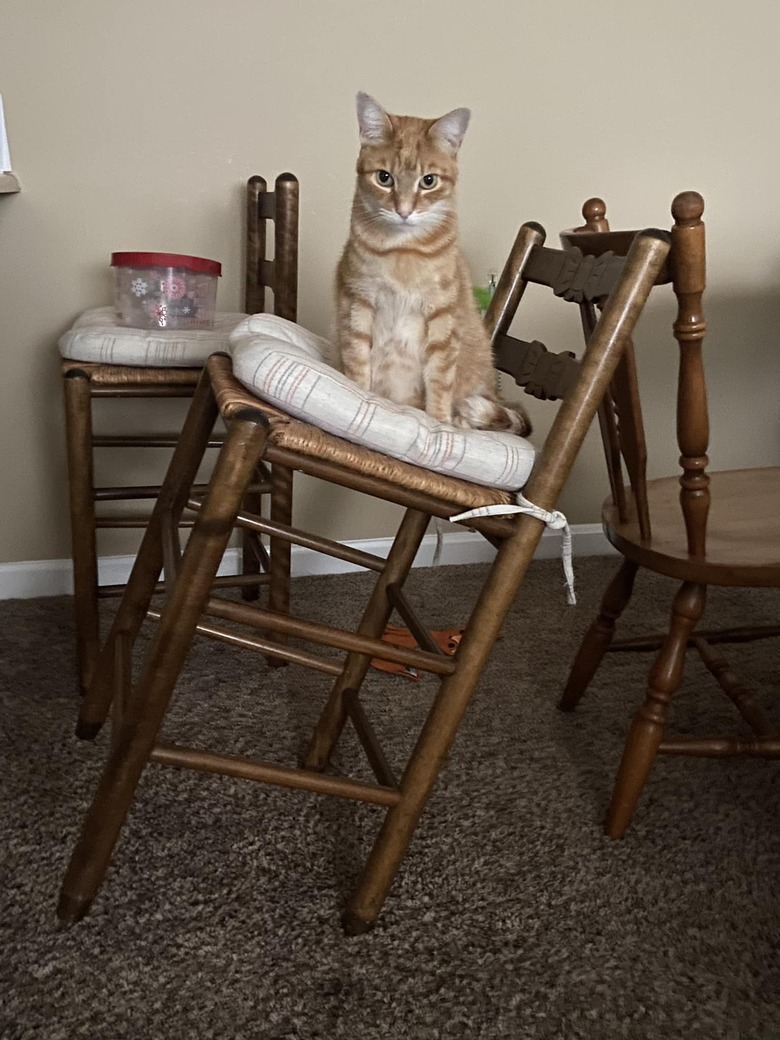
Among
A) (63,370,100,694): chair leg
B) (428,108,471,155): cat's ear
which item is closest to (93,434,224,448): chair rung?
(63,370,100,694): chair leg

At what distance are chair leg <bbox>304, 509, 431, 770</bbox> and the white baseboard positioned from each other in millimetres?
765

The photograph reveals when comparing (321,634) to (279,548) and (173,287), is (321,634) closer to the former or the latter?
(279,548)

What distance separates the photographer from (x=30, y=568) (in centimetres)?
195

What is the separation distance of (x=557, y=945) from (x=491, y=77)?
5.50ft

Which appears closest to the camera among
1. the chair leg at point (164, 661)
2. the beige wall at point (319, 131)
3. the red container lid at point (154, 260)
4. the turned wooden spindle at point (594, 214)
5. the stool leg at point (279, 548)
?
the chair leg at point (164, 661)

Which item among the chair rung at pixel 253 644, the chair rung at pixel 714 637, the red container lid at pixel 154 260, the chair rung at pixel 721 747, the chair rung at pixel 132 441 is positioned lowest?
the chair rung at pixel 714 637

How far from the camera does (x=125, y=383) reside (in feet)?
4.73

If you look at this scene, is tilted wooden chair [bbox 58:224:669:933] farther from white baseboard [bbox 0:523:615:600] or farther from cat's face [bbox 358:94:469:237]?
white baseboard [bbox 0:523:615:600]

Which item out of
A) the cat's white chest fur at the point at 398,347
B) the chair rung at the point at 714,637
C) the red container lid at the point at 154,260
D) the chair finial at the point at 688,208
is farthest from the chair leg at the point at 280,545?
the chair finial at the point at 688,208

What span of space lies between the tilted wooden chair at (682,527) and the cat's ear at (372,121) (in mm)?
273

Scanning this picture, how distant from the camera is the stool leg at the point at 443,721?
1.00m

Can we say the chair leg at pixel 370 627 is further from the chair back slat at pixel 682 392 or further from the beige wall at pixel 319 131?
the beige wall at pixel 319 131

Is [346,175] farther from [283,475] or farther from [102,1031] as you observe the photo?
[102,1031]

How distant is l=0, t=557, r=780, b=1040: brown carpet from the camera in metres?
0.95
